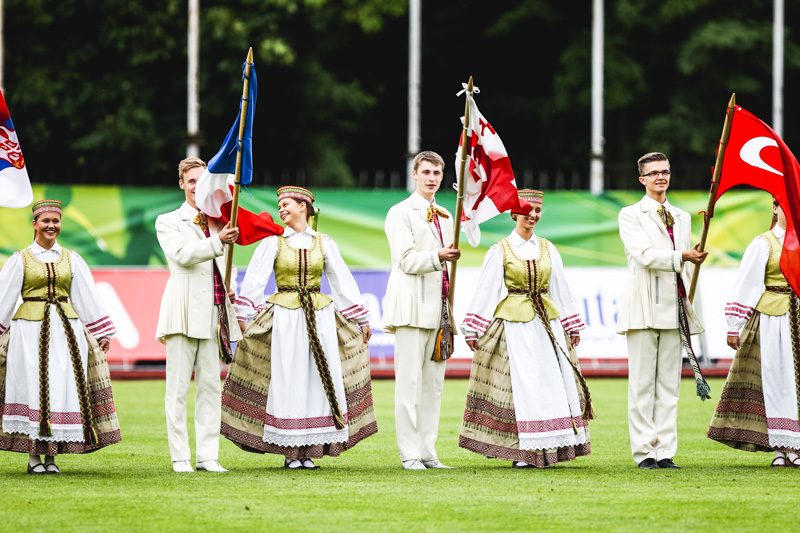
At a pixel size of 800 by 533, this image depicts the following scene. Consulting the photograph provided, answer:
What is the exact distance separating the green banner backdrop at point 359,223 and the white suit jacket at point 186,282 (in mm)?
8174

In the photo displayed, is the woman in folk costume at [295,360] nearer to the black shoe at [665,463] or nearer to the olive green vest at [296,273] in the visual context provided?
the olive green vest at [296,273]

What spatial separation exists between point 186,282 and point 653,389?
332cm

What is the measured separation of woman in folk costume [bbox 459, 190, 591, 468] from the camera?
433 inches

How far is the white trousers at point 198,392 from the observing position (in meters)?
10.9

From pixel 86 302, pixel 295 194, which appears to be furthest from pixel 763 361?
pixel 86 302

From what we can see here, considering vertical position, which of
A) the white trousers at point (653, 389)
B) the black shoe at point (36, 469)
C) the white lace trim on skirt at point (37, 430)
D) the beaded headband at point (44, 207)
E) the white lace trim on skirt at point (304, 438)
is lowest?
the black shoe at point (36, 469)

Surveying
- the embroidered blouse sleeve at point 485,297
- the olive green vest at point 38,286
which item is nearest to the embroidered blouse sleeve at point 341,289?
the embroidered blouse sleeve at point 485,297

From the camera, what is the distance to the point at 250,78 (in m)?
10.9

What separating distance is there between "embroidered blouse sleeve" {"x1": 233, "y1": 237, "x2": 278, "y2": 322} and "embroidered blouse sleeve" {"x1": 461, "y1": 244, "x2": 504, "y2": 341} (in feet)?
4.60

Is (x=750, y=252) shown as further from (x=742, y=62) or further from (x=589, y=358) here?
(x=742, y=62)

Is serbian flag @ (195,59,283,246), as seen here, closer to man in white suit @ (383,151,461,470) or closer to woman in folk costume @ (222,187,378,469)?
woman in folk costume @ (222,187,378,469)

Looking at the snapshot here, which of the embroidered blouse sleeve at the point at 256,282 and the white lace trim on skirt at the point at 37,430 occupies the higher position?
the embroidered blouse sleeve at the point at 256,282

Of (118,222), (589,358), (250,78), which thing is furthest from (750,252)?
(118,222)

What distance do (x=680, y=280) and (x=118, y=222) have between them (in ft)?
33.5
